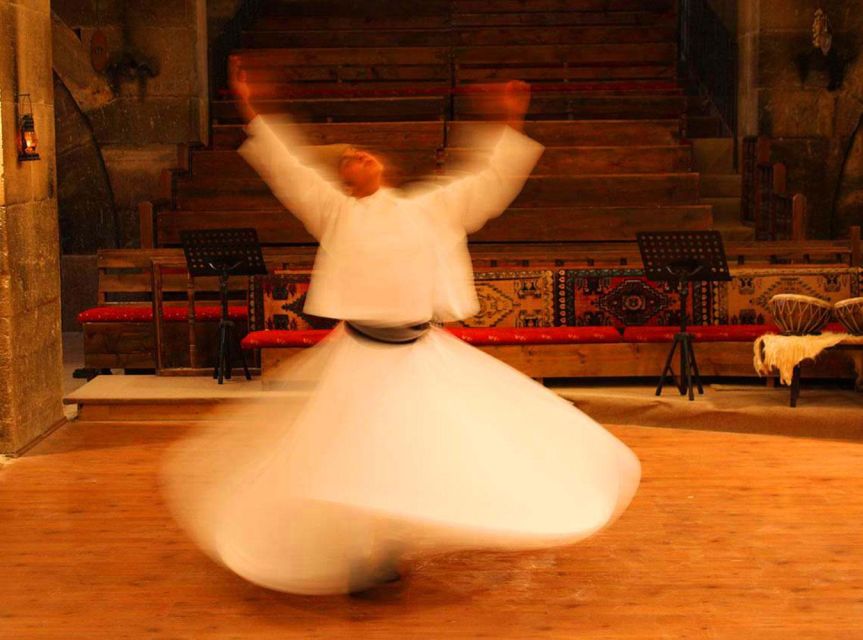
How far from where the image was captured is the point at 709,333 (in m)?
8.10

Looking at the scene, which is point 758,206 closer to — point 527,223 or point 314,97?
point 527,223

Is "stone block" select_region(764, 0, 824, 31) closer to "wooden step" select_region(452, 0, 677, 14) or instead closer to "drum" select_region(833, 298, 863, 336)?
"wooden step" select_region(452, 0, 677, 14)

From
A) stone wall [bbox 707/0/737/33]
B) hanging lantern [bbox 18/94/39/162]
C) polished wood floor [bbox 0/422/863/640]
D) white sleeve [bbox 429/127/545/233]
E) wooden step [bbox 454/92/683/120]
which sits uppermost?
stone wall [bbox 707/0/737/33]

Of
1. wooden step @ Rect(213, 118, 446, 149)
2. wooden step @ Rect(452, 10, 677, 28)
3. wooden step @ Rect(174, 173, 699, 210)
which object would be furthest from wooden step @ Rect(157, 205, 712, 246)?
wooden step @ Rect(452, 10, 677, 28)

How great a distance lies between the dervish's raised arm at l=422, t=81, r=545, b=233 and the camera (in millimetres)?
4449

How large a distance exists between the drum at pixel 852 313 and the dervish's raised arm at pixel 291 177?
13.0 ft

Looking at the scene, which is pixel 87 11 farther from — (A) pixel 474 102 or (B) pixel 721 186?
(B) pixel 721 186

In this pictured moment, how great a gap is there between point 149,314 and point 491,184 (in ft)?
15.0

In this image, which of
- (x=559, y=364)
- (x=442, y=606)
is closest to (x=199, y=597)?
(x=442, y=606)

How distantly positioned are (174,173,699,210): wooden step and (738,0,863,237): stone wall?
1.46 meters

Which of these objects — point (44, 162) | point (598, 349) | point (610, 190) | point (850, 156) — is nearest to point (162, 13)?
point (610, 190)

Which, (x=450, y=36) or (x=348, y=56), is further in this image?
(x=450, y=36)

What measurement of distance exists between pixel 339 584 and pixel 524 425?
0.80 metres

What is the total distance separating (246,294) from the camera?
870cm
